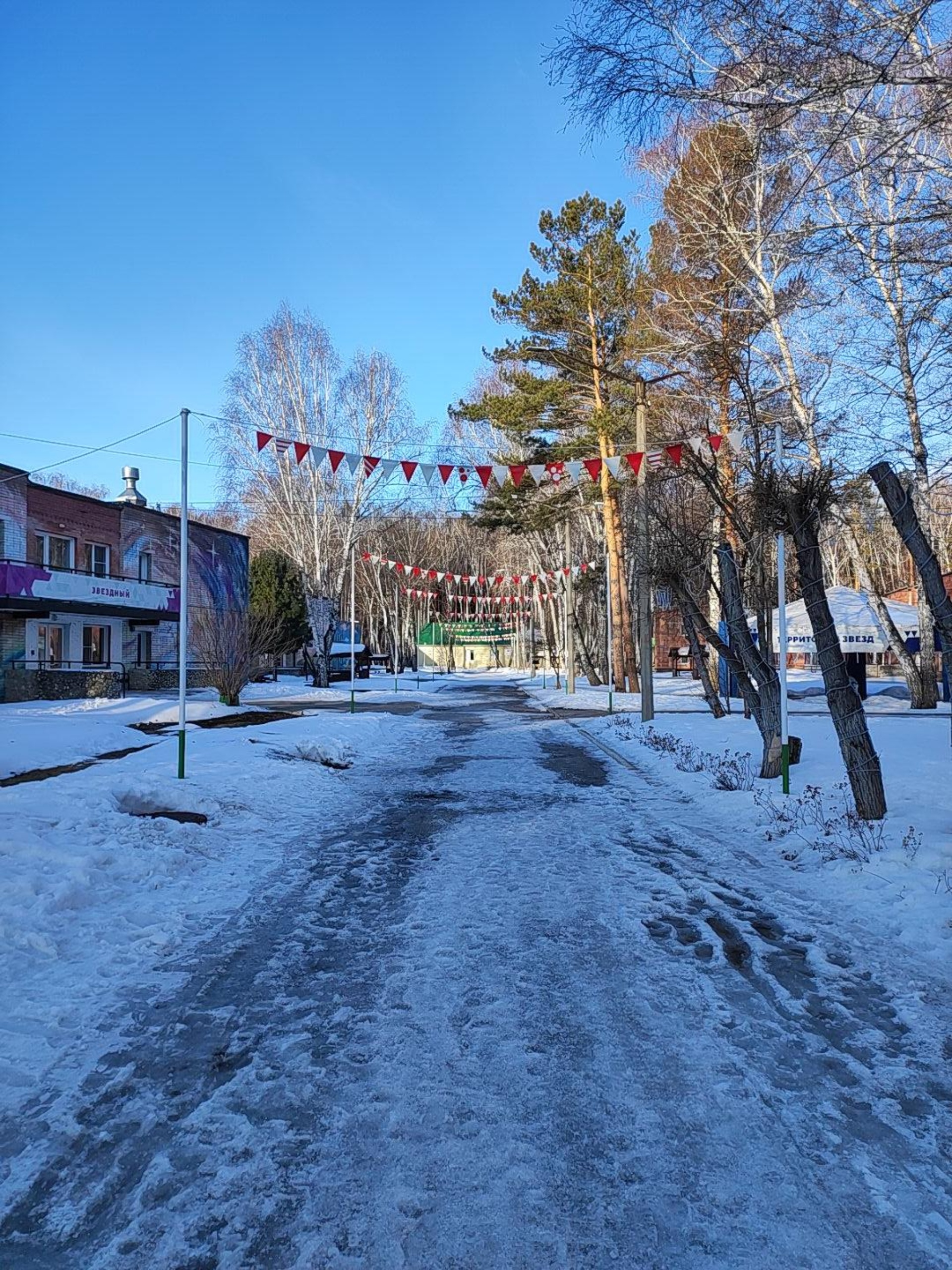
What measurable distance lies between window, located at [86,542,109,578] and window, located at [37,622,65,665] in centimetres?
273

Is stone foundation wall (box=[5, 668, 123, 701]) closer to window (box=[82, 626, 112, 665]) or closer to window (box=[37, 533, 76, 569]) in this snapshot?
window (box=[37, 533, 76, 569])

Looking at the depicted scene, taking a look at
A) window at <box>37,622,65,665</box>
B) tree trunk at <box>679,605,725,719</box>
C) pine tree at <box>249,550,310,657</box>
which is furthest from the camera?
pine tree at <box>249,550,310,657</box>

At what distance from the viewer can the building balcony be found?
24.9 meters

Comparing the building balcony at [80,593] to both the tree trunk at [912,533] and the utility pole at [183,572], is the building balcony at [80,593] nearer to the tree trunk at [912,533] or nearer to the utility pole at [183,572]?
the utility pole at [183,572]

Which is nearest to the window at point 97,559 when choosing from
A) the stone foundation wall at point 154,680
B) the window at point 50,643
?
the window at point 50,643

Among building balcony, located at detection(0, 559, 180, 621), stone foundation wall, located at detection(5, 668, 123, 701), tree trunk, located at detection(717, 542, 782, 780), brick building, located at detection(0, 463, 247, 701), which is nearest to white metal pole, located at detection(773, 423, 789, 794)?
tree trunk, located at detection(717, 542, 782, 780)

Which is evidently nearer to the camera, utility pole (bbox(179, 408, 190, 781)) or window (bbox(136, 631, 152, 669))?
utility pole (bbox(179, 408, 190, 781))

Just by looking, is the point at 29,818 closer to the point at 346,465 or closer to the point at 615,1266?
the point at 615,1266

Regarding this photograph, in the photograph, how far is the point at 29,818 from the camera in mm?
6816

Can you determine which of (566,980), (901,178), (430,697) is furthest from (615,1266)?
(430,697)

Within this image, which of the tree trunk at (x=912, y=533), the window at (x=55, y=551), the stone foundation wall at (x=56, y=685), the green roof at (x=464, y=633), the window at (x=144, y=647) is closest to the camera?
the tree trunk at (x=912, y=533)

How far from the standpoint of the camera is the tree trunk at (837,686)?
23.9 feet

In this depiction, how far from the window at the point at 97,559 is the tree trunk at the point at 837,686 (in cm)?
2890

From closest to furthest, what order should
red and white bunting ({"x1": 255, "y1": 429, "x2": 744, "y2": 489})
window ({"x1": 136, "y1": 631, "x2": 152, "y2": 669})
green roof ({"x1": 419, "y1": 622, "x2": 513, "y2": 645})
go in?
red and white bunting ({"x1": 255, "y1": 429, "x2": 744, "y2": 489}), window ({"x1": 136, "y1": 631, "x2": 152, "y2": 669}), green roof ({"x1": 419, "y1": 622, "x2": 513, "y2": 645})
